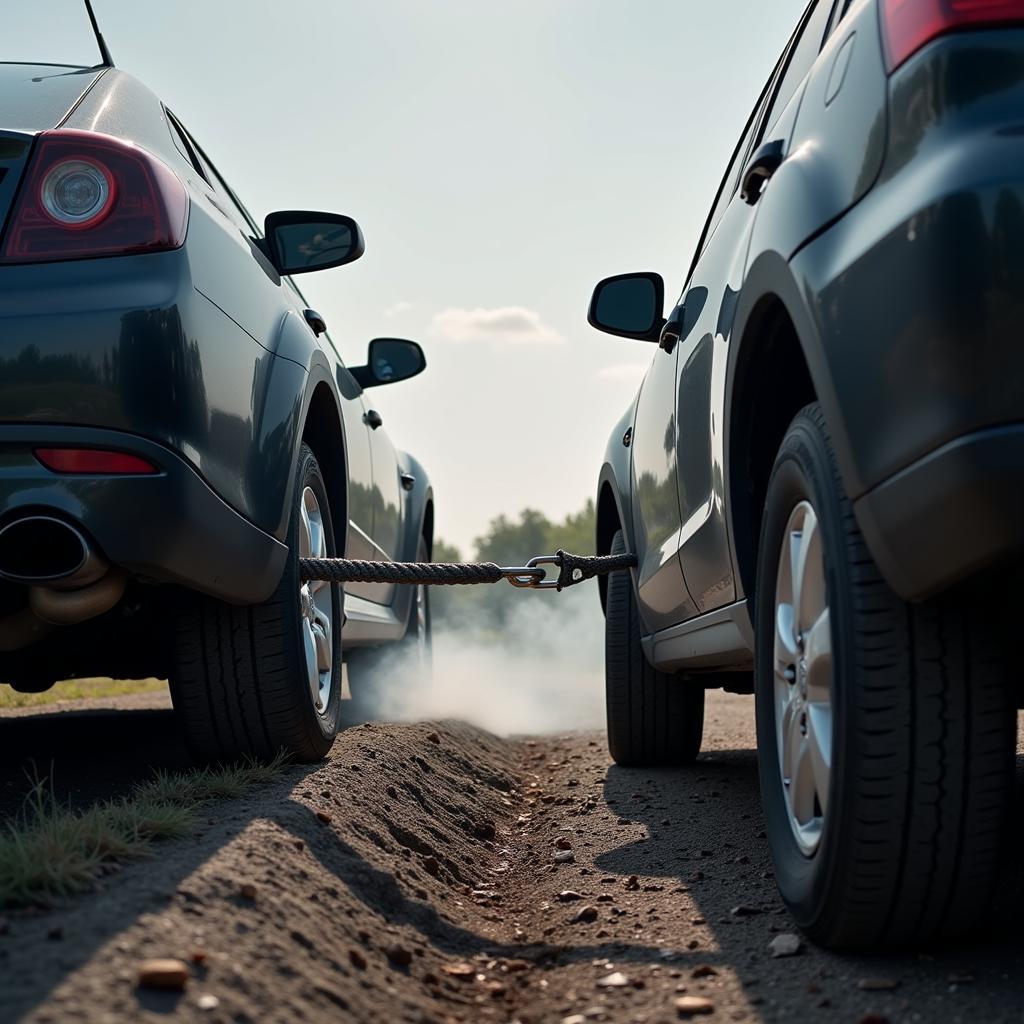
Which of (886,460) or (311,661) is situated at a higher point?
(886,460)

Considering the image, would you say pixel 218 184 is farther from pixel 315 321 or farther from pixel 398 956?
pixel 398 956

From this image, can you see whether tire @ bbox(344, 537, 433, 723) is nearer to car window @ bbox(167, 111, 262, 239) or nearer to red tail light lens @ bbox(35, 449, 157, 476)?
car window @ bbox(167, 111, 262, 239)

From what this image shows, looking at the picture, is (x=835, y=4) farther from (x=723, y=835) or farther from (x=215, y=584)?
(x=723, y=835)

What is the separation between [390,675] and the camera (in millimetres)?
6586

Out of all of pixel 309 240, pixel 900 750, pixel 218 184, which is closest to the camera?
pixel 900 750

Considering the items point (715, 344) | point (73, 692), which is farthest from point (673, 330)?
point (73, 692)

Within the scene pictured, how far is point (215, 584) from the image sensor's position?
278 cm

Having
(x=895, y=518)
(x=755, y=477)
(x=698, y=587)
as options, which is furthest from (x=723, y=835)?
(x=895, y=518)

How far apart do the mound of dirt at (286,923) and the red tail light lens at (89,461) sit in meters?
0.75

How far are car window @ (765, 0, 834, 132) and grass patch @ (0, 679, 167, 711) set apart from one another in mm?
4408

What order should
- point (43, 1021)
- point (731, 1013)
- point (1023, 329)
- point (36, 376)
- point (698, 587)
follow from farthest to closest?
1. point (698, 587)
2. point (36, 376)
3. point (731, 1013)
4. point (1023, 329)
5. point (43, 1021)

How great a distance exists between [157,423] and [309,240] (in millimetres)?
1415

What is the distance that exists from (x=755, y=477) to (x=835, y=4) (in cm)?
100

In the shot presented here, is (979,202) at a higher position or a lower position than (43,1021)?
higher
